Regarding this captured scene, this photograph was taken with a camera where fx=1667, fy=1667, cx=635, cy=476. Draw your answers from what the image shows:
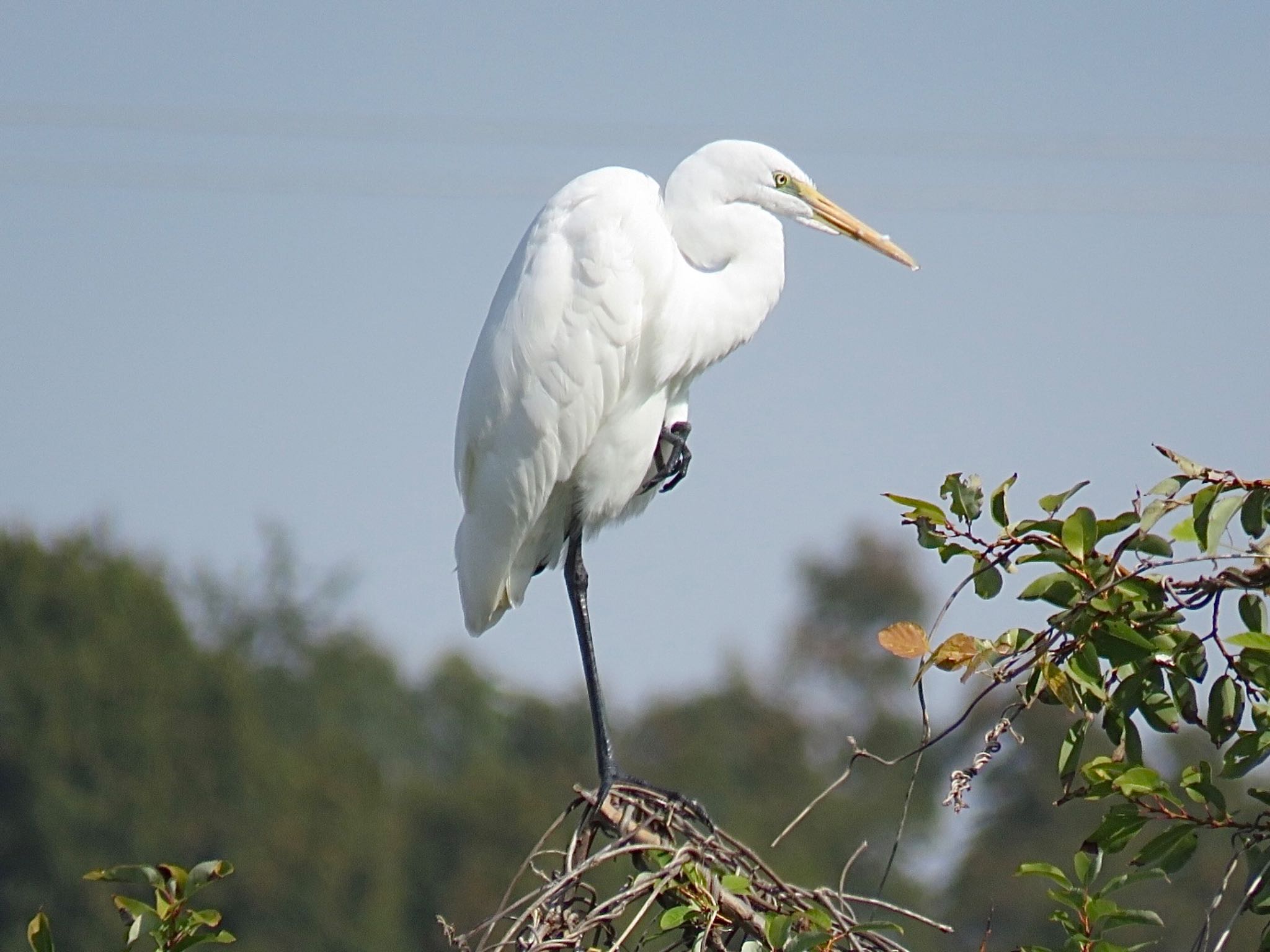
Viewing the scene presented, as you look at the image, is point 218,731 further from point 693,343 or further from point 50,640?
point 693,343

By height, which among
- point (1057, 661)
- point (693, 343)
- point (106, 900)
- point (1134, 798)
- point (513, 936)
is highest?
point (693, 343)

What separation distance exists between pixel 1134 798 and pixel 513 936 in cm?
80

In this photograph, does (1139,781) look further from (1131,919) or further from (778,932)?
(778,932)

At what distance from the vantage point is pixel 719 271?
3727 mm

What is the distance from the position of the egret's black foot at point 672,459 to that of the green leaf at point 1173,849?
205cm

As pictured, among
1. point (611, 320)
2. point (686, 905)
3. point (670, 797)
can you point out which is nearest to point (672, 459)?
point (611, 320)

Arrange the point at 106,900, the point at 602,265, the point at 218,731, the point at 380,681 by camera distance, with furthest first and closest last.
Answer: the point at 380,681, the point at 218,731, the point at 106,900, the point at 602,265

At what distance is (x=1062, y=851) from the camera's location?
85.4ft

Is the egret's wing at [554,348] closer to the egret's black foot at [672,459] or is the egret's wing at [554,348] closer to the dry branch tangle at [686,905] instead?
the egret's black foot at [672,459]

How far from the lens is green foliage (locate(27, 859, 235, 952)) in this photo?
212cm

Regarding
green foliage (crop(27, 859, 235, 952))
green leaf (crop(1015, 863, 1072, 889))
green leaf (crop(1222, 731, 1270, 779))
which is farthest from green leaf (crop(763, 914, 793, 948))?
green foliage (crop(27, 859, 235, 952))

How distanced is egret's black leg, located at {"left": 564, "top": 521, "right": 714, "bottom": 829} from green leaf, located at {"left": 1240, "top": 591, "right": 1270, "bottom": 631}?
4.72 ft

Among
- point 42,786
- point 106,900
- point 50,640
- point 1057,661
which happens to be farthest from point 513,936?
point 50,640

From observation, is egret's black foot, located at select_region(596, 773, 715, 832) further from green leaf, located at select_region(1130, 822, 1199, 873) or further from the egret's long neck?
the egret's long neck
